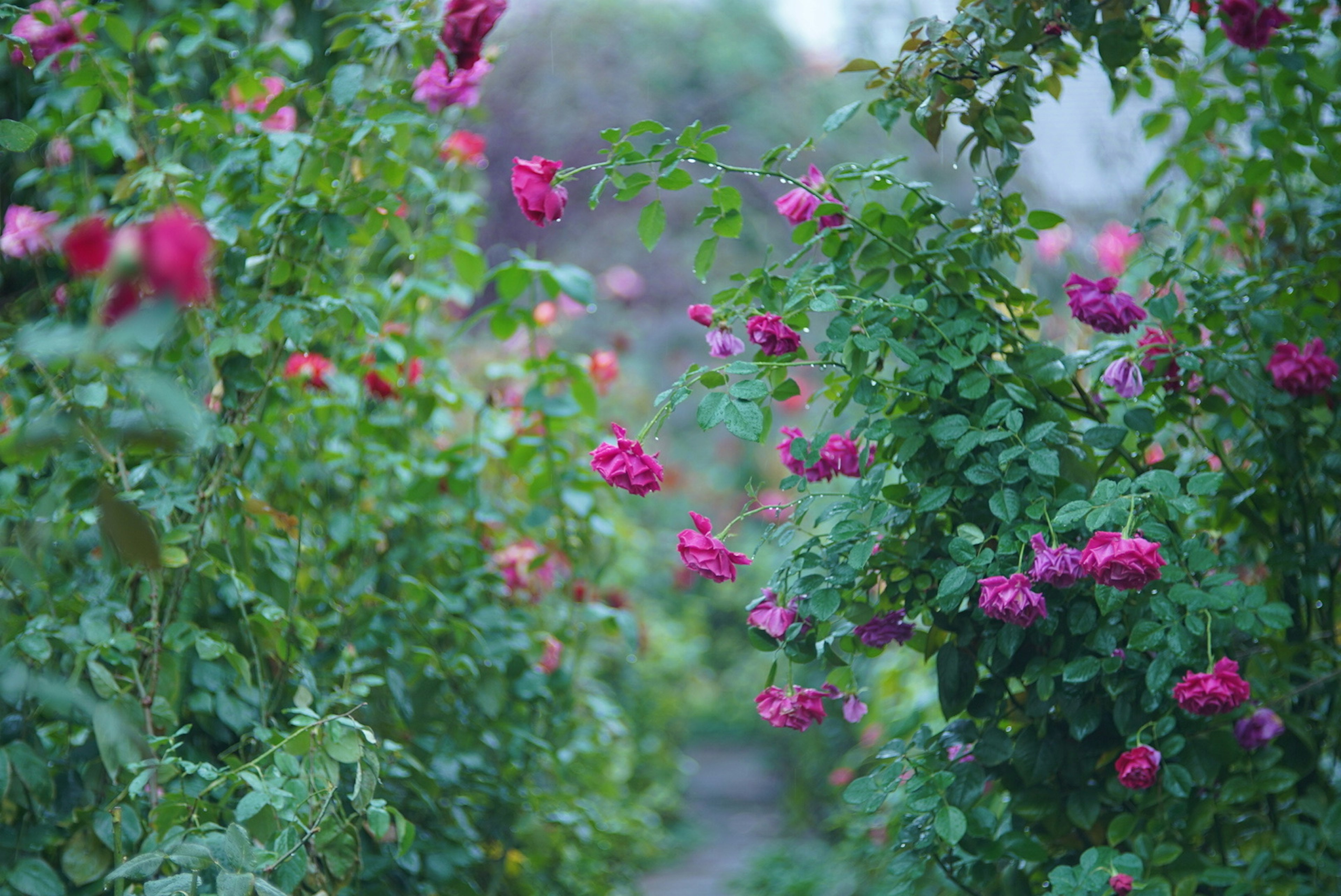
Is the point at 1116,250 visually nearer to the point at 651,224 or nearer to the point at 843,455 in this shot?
the point at 843,455

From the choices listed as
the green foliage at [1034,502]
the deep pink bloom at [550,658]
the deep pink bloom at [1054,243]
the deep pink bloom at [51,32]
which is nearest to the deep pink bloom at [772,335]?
the green foliage at [1034,502]

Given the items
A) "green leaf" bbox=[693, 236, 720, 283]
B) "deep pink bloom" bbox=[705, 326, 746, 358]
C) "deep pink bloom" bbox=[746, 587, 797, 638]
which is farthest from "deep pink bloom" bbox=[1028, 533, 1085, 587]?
"green leaf" bbox=[693, 236, 720, 283]

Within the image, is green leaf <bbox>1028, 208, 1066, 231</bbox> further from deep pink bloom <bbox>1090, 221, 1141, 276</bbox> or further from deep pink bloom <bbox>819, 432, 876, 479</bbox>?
deep pink bloom <bbox>1090, 221, 1141, 276</bbox>

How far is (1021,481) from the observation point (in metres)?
1.14

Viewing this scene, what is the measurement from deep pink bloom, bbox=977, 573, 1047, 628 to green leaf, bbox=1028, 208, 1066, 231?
1.47 feet

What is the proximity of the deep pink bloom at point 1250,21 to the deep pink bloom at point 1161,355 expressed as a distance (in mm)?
395

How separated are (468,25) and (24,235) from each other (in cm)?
79

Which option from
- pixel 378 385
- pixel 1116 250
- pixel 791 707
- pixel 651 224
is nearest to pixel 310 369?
pixel 378 385

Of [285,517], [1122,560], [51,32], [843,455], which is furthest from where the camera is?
[285,517]

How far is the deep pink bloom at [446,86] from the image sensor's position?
54.1 inches

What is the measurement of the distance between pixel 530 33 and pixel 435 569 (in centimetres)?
→ 383

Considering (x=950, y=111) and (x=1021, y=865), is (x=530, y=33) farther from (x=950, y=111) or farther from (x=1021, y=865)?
(x=1021, y=865)

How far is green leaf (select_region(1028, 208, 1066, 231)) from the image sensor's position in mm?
1165

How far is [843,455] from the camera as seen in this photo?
125 centimetres
